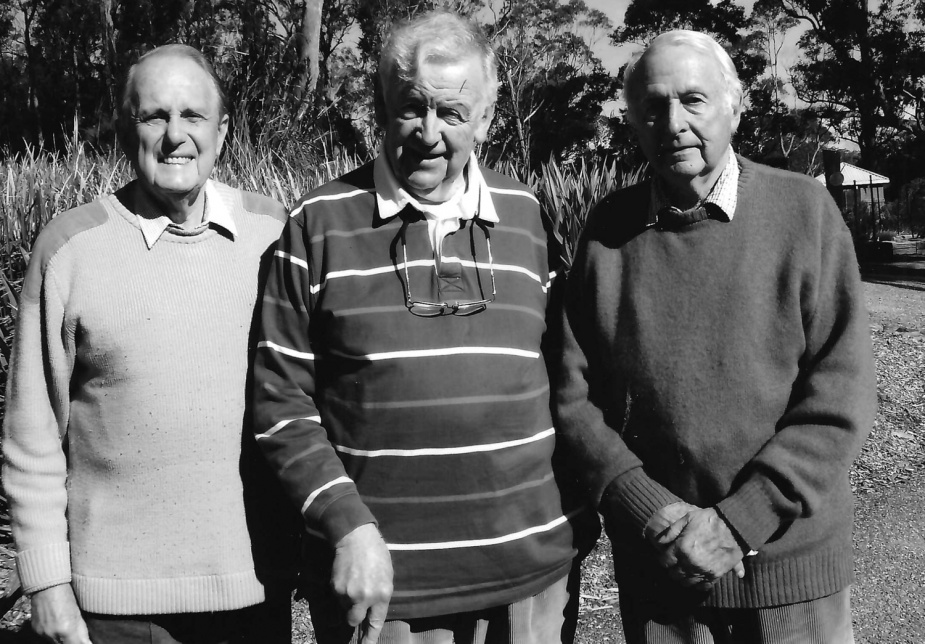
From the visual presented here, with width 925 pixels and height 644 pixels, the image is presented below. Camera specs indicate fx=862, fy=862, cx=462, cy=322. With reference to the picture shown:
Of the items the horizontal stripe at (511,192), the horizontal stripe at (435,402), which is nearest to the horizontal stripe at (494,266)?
the horizontal stripe at (511,192)

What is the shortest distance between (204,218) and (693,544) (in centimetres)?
137

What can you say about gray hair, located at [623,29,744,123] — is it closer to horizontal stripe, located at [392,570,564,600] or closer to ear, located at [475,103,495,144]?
ear, located at [475,103,495,144]

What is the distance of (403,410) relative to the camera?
1.91 m

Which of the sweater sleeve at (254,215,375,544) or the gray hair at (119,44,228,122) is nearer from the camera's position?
the sweater sleeve at (254,215,375,544)

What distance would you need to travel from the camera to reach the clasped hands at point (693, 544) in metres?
1.88

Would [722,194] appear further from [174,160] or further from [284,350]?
[174,160]

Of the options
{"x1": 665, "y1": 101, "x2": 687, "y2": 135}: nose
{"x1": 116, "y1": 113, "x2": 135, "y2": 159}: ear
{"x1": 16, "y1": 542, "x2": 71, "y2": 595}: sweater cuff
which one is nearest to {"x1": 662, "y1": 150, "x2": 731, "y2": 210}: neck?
{"x1": 665, "y1": 101, "x2": 687, "y2": 135}: nose

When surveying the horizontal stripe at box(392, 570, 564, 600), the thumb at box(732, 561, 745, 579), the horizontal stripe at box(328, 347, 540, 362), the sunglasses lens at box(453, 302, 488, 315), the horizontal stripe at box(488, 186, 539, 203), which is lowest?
the horizontal stripe at box(392, 570, 564, 600)

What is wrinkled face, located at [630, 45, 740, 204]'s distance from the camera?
196 cm

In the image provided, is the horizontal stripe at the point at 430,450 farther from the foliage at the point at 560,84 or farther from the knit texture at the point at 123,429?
the foliage at the point at 560,84

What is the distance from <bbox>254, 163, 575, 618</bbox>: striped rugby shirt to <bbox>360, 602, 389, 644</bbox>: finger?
68 mm

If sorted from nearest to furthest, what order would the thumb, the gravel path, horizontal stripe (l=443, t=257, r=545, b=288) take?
the thumb, horizontal stripe (l=443, t=257, r=545, b=288), the gravel path

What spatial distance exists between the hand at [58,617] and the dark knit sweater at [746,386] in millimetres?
1204

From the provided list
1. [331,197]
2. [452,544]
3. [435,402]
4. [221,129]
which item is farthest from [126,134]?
[452,544]
